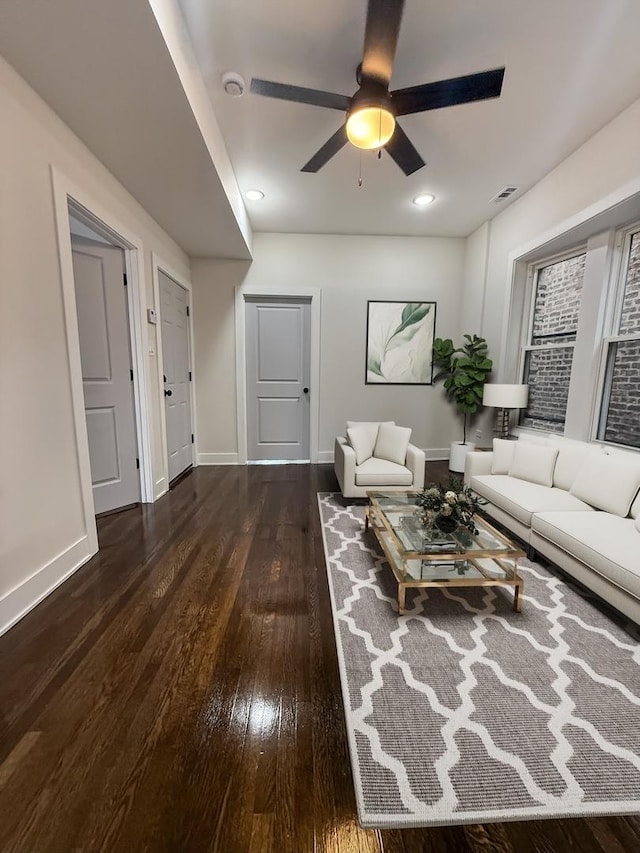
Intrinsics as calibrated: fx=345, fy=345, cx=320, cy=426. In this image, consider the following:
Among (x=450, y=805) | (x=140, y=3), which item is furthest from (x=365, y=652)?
A: (x=140, y=3)

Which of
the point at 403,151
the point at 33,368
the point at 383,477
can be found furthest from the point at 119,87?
the point at 383,477

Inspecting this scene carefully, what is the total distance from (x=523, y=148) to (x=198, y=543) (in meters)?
3.97

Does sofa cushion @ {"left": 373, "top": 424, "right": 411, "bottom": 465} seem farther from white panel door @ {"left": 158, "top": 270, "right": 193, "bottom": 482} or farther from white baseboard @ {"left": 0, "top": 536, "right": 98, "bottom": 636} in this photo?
white baseboard @ {"left": 0, "top": 536, "right": 98, "bottom": 636}

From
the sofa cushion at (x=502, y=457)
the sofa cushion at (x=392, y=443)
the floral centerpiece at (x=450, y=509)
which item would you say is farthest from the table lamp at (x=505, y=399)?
the floral centerpiece at (x=450, y=509)

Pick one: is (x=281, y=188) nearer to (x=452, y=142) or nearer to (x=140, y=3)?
(x=452, y=142)

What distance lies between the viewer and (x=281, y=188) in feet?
11.0

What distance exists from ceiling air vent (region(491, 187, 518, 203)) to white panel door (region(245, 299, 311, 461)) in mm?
2338

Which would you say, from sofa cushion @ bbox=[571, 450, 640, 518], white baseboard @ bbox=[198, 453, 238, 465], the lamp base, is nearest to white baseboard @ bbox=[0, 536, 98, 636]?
white baseboard @ bbox=[198, 453, 238, 465]

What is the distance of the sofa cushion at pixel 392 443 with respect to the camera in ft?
11.2

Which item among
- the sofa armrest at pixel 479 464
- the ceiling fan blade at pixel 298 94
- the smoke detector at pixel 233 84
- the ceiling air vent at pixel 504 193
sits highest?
the ceiling air vent at pixel 504 193

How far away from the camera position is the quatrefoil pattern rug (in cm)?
100

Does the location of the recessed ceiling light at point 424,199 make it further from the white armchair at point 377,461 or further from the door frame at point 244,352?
the white armchair at point 377,461

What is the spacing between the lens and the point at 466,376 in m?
4.19

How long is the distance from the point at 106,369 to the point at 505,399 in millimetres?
3752
